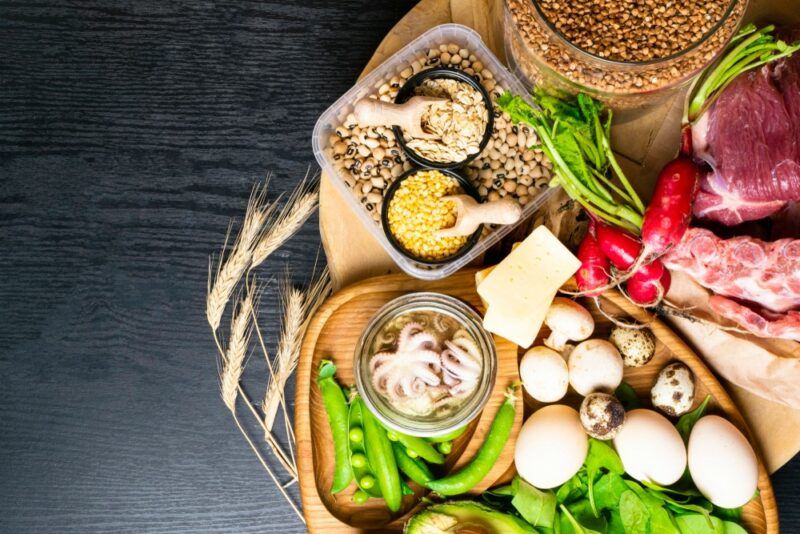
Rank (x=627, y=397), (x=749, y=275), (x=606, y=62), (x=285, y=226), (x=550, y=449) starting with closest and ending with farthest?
(x=606, y=62) < (x=749, y=275) < (x=550, y=449) < (x=627, y=397) < (x=285, y=226)

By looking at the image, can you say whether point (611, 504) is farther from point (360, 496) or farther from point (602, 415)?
point (360, 496)

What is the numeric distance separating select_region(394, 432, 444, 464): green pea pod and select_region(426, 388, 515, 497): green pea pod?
0.06 m

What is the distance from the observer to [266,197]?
1.75 meters

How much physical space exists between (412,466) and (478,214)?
608 mm

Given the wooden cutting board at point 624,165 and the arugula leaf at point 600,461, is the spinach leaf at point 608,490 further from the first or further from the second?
the wooden cutting board at point 624,165

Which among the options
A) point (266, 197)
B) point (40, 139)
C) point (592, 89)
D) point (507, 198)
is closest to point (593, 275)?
point (507, 198)

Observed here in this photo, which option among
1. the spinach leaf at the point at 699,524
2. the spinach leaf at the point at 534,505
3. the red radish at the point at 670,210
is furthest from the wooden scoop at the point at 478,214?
the spinach leaf at the point at 699,524

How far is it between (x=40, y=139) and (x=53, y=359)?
59 centimetres

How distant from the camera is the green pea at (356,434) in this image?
1528 mm

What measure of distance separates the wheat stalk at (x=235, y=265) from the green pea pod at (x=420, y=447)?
56 centimetres

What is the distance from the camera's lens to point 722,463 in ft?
4.66

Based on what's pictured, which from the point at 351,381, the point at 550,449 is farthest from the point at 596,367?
the point at 351,381

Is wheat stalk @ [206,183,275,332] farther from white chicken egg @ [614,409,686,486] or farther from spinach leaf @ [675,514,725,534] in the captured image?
spinach leaf @ [675,514,725,534]

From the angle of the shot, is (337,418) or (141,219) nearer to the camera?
(337,418)
